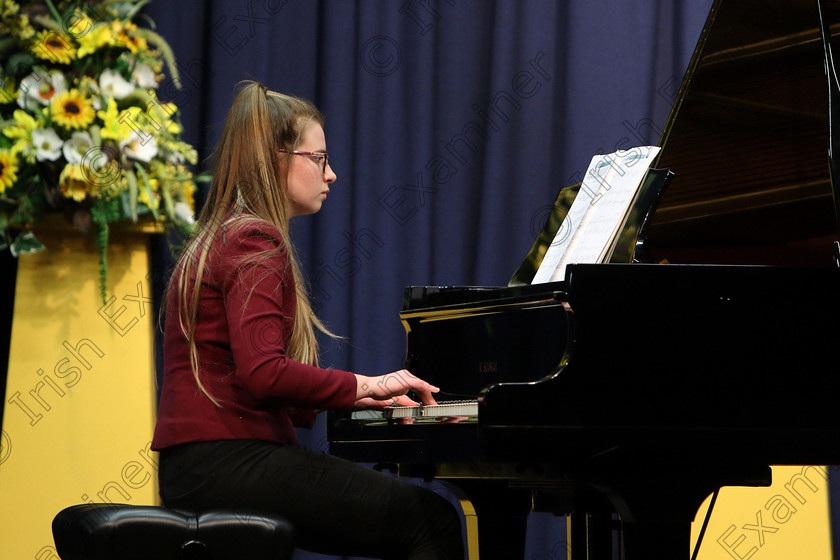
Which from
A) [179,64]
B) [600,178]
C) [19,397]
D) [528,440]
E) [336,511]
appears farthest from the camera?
[179,64]

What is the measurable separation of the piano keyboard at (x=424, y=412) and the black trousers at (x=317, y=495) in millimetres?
141

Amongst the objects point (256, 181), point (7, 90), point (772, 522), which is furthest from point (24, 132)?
point (772, 522)

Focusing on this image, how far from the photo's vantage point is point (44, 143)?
8.78ft

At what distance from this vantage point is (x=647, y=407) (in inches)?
63.6

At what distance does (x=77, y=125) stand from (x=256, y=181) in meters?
1.03

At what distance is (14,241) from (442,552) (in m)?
1.70

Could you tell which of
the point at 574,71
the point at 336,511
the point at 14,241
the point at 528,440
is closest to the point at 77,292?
the point at 14,241

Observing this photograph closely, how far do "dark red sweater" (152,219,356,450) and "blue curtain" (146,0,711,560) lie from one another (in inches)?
65.3

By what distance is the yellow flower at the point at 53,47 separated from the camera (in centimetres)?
273

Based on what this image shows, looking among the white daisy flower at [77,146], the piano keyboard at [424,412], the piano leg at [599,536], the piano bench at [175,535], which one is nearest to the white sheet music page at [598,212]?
the piano keyboard at [424,412]

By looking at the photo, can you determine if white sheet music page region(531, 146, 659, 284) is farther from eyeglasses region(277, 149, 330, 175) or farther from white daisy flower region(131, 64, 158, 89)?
white daisy flower region(131, 64, 158, 89)

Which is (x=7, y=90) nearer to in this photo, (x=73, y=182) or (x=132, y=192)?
(x=73, y=182)

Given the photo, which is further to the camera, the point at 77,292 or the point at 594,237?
the point at 77,292

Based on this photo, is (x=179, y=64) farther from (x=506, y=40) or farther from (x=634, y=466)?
(x=634, y=466)
